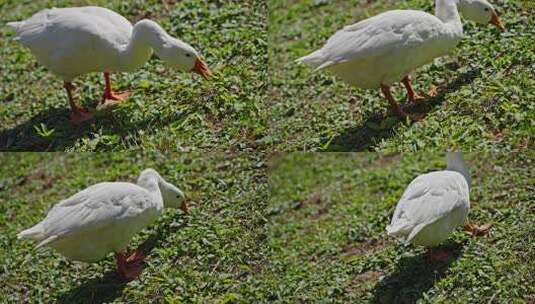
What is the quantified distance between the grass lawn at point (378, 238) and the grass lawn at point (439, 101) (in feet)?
1.50

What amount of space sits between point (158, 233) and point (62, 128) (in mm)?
1176

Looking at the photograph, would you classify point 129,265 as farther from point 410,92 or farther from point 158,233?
point 410,92

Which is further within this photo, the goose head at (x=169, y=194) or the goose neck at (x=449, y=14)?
the goose head at (x=169, y=194)

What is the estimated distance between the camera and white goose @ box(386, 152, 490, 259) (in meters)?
5.91

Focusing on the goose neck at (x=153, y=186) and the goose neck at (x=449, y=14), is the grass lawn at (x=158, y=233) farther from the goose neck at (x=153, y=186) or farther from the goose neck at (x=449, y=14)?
the goose neck at (x=449, y=14)

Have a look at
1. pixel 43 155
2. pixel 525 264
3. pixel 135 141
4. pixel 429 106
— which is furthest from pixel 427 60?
pixel 43 155

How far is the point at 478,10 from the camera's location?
23.2 feet

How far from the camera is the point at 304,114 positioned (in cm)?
723

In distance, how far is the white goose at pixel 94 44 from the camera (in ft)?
21.5

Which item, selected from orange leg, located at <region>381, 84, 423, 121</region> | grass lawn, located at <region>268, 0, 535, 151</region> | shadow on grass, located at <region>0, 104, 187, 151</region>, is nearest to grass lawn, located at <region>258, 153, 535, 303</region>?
grass lawn, located at <region>268, 0, 535, 151</region>

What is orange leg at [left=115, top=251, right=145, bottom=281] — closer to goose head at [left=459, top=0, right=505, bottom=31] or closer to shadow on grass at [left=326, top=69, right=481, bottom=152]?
shadow on grass at [left=326, top=69, right=481, bottom=152]

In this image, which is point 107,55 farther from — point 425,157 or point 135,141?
point 425,157

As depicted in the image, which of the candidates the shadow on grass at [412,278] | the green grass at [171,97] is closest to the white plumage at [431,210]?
the shadow on grass at [412,278]

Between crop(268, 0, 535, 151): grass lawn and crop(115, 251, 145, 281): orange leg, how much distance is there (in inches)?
56.4
